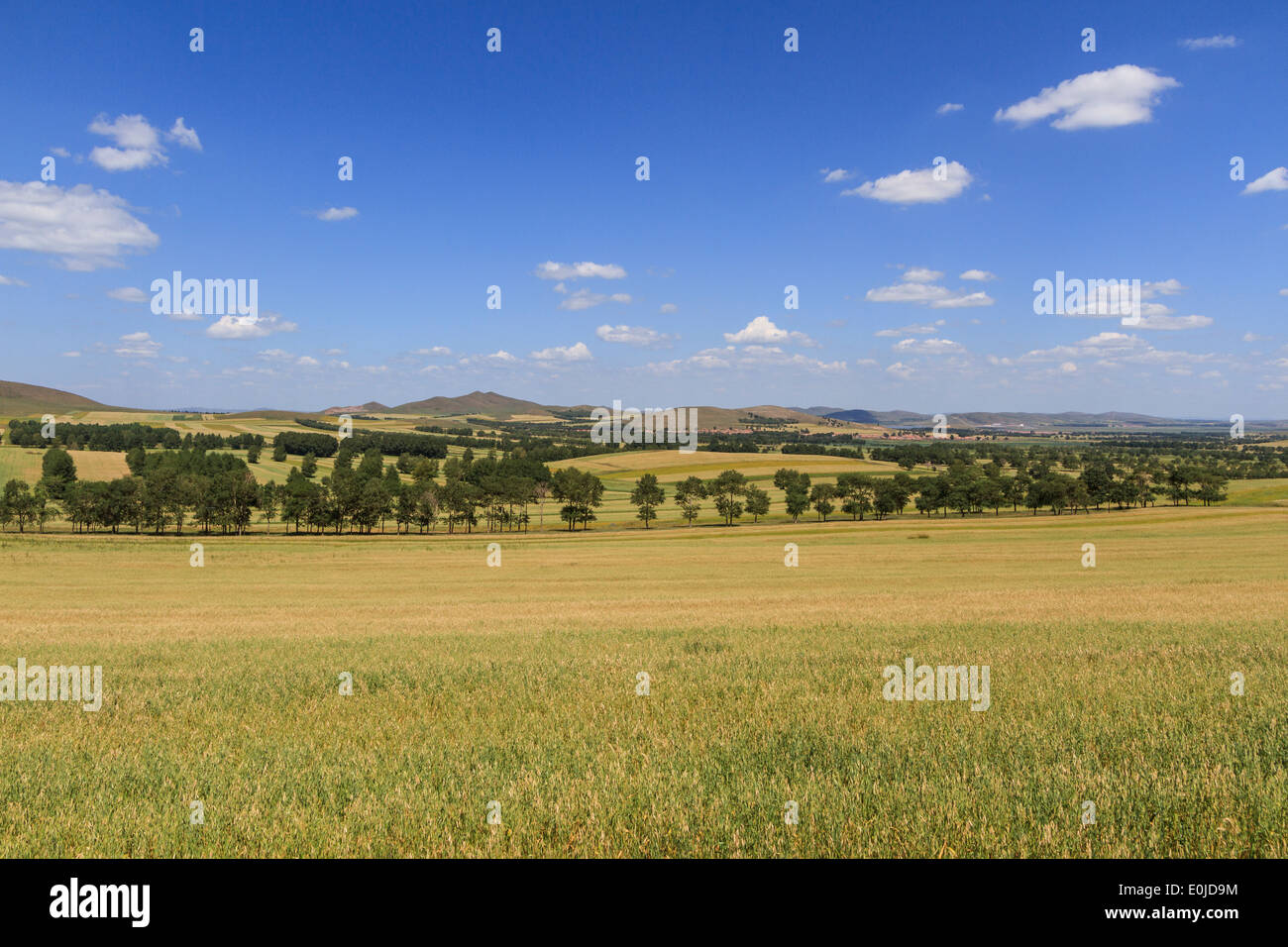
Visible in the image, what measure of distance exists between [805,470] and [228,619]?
127 m

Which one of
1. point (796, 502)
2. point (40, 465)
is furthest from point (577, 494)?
point (40, 465)

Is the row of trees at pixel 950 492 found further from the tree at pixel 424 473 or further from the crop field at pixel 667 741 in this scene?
the crop field at pixel 667 741

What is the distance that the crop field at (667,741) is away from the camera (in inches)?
190

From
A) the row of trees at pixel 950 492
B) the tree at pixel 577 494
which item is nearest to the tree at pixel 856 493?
the row of trees at pixel 950 492

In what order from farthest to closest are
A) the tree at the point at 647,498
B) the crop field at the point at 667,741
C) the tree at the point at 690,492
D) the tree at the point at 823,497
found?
the tree at the point at 690,492 → the tree at the point at 823,497 → the tree at the point at 647,498 → the crop field at the point at 667,741

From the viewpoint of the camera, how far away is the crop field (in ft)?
15.8

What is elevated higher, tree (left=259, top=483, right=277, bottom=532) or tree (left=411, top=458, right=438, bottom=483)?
tree (left=411, top=458, right=438, bottom=483)

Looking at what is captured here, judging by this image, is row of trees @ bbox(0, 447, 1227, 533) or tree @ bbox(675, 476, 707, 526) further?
tree @ bbox(675, 476, 707, 526)

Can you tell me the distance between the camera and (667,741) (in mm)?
6855

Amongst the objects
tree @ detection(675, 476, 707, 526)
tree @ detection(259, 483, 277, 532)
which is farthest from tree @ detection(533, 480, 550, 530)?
tree @ detection(259, 483, 277, 532)

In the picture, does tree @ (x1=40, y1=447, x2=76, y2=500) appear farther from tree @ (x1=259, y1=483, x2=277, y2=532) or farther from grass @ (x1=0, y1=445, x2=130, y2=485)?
tree @ (x1=259, y1=483, x2=277, y2=532)

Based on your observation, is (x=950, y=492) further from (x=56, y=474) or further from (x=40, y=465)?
(x=40, y=465)
